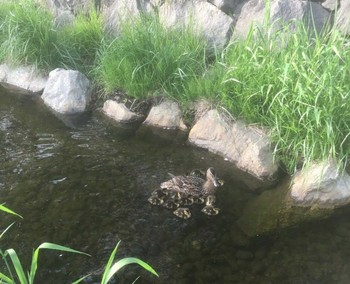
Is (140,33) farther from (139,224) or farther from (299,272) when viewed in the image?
(299,272)

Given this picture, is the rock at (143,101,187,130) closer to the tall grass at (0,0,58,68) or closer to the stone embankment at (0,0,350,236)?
the stone embankment at (0,0,350,236)

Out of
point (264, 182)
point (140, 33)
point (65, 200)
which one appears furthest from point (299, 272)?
point (140, 33)

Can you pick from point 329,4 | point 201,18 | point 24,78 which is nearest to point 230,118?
point 201,18

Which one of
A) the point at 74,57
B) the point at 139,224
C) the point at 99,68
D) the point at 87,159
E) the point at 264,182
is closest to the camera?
the point at 139,224

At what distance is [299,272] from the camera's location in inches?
164

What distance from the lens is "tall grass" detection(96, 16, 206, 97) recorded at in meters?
6.71

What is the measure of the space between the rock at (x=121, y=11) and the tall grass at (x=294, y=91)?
2.83m

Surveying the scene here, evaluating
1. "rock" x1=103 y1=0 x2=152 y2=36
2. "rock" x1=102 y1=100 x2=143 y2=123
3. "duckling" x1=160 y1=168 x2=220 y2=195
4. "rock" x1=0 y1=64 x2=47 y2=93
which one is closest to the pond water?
"duckling" x1=160 y1=168 x2=220 y2=195

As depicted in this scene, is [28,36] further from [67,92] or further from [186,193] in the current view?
[186,193]

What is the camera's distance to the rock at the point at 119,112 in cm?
700

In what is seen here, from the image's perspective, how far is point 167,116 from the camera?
22.3 feet

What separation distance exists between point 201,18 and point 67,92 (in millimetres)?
2710

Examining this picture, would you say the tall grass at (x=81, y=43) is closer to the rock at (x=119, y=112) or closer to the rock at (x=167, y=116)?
the rock at (x=119, y=112)

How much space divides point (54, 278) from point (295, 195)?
295 centimetres
